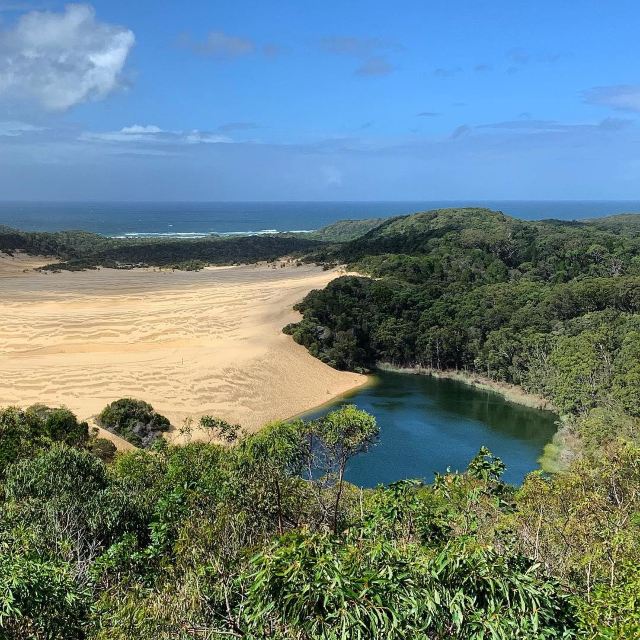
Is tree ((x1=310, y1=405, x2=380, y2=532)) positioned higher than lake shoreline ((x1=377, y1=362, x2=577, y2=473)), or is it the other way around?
tree ((x1=310, y1=405, x2=380, y2=532))

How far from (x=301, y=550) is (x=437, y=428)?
38463 mm

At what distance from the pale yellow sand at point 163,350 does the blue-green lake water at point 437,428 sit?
5125 mm

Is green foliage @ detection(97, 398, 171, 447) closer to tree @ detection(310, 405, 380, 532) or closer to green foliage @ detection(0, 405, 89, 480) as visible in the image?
green foliage @ detection(0, 405, 89, 480)

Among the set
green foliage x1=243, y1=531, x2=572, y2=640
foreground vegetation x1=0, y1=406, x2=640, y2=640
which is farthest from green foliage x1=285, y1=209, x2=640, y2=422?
green foliage x1=243, y1=531, x2=572, y2=640

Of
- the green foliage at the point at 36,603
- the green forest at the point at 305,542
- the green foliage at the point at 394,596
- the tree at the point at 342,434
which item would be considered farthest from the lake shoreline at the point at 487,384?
the green foliage at the point at 36,603

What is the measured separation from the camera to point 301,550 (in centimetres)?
656

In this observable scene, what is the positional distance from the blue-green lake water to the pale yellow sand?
16.8 ft

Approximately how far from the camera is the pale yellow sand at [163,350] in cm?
4544

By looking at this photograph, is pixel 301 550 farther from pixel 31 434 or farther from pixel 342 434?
pixel 31 434

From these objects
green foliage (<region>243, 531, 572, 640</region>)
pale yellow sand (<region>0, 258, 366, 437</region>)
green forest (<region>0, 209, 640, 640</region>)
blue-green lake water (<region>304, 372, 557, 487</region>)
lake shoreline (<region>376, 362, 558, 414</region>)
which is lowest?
blue-green lake water (<region>304, 372, 557, 487</region>)

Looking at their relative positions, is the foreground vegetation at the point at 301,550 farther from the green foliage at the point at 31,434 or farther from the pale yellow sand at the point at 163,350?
the pale yellow sand at the point at 163,350

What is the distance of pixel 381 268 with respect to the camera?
266ft

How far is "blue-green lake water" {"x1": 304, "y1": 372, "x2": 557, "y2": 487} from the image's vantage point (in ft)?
114

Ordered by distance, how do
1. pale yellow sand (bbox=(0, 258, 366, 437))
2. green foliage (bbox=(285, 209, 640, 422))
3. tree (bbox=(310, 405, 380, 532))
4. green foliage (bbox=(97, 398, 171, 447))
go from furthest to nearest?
pale yellow sand (bbox=(0, 258, 366, 437))
green foliage (bbox=(285, 209, 640, 422))
green foliage (bbox=(97, 398, 171, 447))
tree (bbox=(310, 405, 380, 532))
